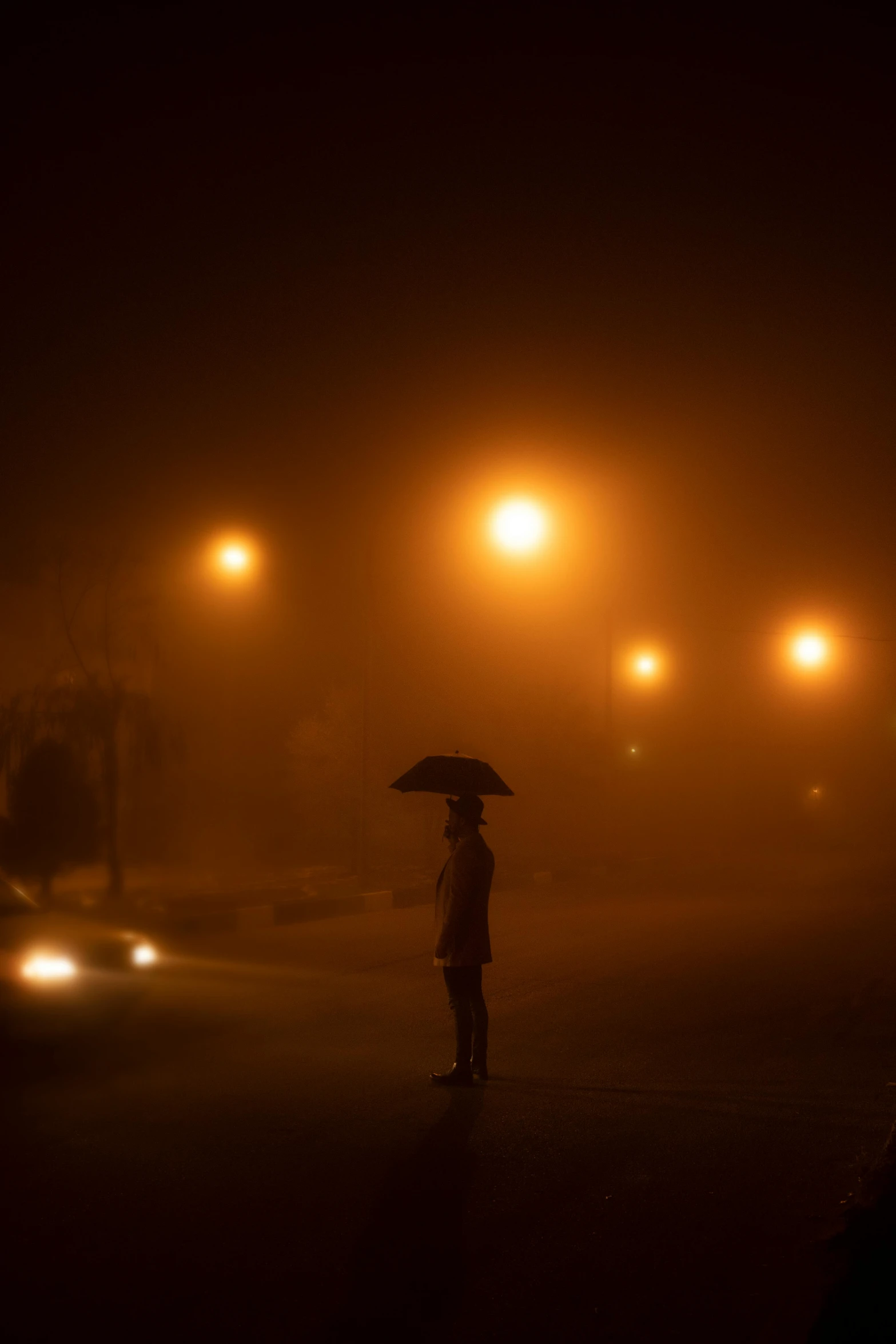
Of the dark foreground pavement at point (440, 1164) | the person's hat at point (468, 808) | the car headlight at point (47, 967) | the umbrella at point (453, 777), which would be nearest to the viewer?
the dark foreground pavement at point (440, 1164)

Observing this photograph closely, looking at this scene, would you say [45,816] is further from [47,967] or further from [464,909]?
[464,909]

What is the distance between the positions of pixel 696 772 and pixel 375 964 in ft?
95.0

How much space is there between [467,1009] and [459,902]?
2.13ft

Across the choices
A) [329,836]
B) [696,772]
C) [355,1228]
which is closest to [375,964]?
[355,1228]

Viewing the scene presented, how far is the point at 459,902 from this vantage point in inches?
238

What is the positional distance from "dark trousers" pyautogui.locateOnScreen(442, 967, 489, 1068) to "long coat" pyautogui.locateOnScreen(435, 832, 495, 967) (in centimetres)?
8

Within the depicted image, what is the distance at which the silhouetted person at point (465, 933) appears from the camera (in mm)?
6023

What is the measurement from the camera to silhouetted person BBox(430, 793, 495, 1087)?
6.02 m

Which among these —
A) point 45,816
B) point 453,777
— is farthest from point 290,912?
point 453,777

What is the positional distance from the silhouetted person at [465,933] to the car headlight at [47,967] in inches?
107

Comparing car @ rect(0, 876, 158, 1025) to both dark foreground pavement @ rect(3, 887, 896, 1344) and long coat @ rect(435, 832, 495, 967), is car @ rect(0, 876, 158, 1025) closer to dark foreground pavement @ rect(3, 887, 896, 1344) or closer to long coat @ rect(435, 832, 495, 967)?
dark foreground pavement @ rect(3, 887, 896, 1344)

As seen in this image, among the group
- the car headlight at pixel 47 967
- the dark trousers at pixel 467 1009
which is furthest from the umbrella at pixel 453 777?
the car headlight at pixel 47 967

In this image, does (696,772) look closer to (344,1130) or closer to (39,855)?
(39,855)

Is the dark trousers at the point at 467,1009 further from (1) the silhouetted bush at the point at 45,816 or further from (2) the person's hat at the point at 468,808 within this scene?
(1) the silhouetted bush at the point at 45,816
